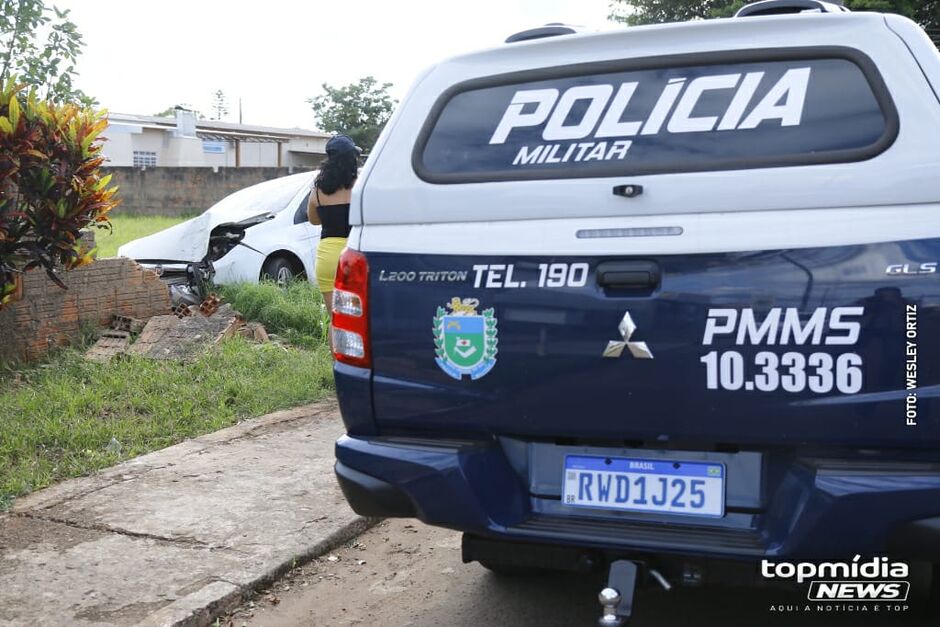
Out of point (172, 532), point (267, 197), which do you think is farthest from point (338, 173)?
point (267, 197)

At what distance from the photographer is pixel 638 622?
3559 millimetres

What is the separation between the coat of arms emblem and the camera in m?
2.92

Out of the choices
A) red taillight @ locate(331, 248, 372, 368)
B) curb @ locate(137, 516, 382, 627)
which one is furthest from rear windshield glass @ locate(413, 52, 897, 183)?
curb @ locate(137, 516, 382, 627)

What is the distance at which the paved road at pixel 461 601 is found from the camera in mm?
3561

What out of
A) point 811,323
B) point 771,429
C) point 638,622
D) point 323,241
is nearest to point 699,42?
point 811,323

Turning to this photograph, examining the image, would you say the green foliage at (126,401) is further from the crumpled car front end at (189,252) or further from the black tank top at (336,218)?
the crumpled car front end at (189,252)

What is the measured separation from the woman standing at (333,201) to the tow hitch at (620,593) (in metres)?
3.84

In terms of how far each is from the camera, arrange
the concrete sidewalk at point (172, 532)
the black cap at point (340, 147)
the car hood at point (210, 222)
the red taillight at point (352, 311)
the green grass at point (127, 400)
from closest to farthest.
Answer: the red taillight at point (352, 311) → the concrete sidewalk at point (172, 532) → the green grass at point (127, 400) → the black cap at point (340, 147) → the car hood at point (210, 222)

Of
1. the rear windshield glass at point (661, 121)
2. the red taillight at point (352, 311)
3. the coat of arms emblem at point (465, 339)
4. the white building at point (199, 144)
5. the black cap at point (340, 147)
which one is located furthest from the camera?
the white building at point (199, 144)

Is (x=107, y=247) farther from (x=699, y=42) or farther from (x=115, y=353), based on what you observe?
(x=699, y=42)

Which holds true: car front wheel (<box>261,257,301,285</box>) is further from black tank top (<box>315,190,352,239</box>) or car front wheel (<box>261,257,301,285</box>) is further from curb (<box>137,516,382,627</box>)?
curb (<box>137,516,382,627</box>)

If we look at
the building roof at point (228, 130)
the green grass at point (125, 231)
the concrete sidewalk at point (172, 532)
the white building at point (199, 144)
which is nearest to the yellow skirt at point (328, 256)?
the concrete sidewalk at point (172, 532)

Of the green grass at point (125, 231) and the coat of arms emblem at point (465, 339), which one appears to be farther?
the green grass at point (125, 231)

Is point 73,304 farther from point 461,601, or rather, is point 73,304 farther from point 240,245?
point 461,601
